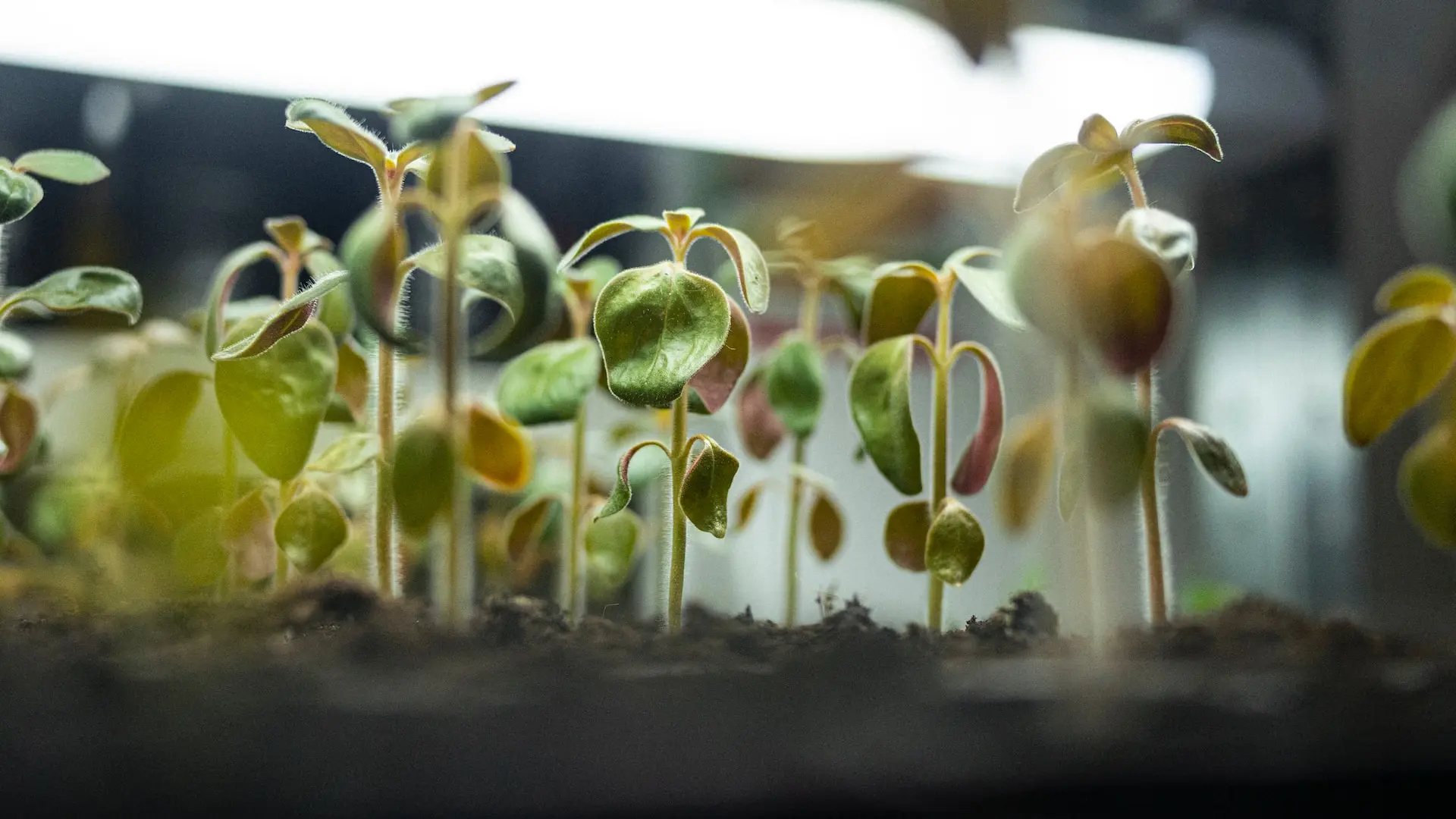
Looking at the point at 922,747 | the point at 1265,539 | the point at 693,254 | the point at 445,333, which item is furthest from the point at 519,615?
the point at 1265,539

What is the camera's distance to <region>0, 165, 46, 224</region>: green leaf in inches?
22.7

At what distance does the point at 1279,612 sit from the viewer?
74 centimetres

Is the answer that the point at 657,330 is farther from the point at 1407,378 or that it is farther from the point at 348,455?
the point at 1407,378

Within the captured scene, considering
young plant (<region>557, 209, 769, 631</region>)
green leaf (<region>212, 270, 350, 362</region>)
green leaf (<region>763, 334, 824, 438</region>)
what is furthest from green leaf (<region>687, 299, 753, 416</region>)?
green leaf (<region>212, 270, 350, 362</region>)

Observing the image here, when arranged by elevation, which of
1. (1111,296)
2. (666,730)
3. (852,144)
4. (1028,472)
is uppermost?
(852,144)

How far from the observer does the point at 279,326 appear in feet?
1.80

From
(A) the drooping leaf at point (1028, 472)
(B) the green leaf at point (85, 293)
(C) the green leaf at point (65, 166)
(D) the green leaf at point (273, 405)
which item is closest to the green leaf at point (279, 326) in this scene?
(D) the green leaf at point (273, 405)

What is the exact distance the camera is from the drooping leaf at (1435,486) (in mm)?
721

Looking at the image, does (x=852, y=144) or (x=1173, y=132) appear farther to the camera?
(x=852, y=144)

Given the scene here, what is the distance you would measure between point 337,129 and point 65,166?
28cm

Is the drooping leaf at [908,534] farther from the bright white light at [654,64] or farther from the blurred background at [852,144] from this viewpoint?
the bright white light at [654,64]

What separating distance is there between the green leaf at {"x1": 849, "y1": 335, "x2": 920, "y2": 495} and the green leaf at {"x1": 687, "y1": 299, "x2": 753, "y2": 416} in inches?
3.4

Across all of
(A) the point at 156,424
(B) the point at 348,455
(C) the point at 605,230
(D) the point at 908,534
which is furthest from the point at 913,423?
(A) the point at 156,424

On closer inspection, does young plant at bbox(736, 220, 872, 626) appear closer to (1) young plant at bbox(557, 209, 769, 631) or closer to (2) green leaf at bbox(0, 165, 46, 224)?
(1) young plant at bbox(557, 209, 769, 631)
